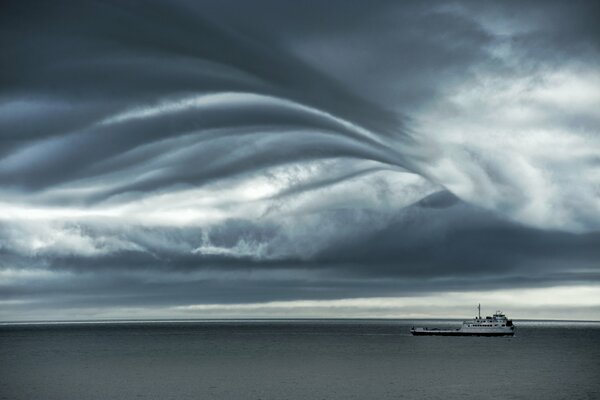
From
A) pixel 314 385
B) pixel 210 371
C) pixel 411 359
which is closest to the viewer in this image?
pixel 314 385

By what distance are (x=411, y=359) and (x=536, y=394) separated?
7080 cm

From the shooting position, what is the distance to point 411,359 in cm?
17438

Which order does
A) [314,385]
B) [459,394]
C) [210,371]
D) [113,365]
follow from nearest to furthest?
[459,394] < [314,385] < [210,371] < [113,365]

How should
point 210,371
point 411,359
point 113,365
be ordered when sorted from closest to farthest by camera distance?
point 210,371, point 113,365, point 411,359

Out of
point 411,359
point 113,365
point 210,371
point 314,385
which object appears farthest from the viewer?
point 411,359

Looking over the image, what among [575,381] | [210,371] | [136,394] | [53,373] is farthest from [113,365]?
[575,381]

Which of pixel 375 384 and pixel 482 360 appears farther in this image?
pixel 482 360

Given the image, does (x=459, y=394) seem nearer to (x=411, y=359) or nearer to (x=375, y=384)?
(x=375, y=384)

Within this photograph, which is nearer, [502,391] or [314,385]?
[502,391]

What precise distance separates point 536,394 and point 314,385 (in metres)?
35.6

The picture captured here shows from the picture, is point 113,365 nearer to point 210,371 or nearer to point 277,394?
point 210,371

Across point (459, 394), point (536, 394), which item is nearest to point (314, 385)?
point (459, 394)

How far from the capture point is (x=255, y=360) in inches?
6742

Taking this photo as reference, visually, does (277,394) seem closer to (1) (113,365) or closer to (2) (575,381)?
(2) (575,381)
